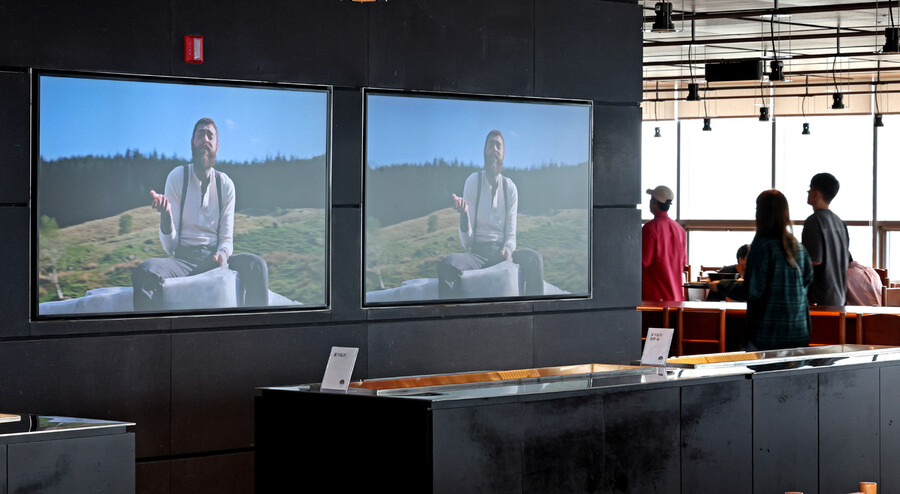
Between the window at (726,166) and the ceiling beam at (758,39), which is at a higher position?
the ceiling beam at (758,39)

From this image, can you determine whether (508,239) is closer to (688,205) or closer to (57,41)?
(57,41)

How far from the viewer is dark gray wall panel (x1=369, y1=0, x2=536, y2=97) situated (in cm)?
556

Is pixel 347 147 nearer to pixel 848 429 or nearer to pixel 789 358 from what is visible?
pixel 789 358

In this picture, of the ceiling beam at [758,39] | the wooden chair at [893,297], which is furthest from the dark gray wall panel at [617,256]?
the ceiling beam at [758,39]

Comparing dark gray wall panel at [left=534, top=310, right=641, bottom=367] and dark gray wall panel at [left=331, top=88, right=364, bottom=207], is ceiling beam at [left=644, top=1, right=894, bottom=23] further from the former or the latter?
dark gray wall panel at [left=331, top=88, right=364, bottom=207]

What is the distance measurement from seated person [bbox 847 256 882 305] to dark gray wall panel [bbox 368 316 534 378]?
445cm

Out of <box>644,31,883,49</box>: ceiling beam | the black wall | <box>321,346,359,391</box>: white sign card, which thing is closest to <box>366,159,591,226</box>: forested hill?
the black wall

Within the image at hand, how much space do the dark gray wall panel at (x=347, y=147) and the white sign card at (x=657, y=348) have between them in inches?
67.7

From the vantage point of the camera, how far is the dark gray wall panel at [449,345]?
562cm

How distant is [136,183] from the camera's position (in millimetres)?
4945

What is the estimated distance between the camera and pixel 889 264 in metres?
18.9

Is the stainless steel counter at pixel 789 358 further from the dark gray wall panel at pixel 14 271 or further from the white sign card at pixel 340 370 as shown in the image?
the dark gray wall panel at pixel 14 271

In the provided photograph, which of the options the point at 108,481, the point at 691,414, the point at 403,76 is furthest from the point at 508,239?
the point at 108,481

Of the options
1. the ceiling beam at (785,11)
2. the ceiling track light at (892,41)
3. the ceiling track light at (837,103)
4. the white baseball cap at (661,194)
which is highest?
the ceiling beam at (785,11)
